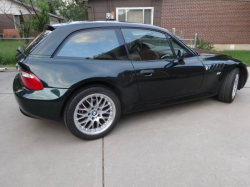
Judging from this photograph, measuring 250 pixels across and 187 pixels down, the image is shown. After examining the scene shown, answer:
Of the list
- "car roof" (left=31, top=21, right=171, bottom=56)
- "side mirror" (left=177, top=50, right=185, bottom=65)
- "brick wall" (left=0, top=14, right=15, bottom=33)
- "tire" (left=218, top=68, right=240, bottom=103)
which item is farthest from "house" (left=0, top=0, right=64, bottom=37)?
"tire" (left=218, top=68, right=240, bottom=103)

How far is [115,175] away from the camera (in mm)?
1980

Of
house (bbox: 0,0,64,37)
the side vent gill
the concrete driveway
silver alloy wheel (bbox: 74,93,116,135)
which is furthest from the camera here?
house (bbox: 0,0,64,37)

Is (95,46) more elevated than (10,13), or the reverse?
(10,13)

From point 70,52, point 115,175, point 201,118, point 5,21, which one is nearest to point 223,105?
point 201,118

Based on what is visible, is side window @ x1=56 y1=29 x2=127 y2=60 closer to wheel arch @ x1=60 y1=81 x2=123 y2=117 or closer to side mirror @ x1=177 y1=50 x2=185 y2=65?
wheel arch @ x1=60 y1=81 x2=123 y2=117

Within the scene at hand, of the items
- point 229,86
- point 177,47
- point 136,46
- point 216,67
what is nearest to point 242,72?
point 229,86

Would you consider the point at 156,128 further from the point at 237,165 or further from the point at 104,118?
the point at 237,165

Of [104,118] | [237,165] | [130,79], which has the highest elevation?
[130,79]

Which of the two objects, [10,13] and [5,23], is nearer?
[10,13]

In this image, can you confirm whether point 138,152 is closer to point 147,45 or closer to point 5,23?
point 147,45

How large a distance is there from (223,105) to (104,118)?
2410mm

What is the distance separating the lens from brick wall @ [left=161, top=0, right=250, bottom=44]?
10.4 metres

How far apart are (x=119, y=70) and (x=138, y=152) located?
3.54 ft

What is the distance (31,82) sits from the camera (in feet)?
7.37
